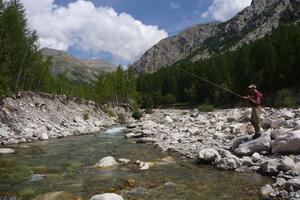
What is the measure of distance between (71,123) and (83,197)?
1192 inches

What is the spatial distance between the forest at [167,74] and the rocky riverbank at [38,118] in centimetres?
198

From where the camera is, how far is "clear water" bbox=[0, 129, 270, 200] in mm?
13031

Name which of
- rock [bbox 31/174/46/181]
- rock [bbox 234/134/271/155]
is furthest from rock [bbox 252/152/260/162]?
rock [bbox 31/174/46/181]

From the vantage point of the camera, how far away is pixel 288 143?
54.4 feet

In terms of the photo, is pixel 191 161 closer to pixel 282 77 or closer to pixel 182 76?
pixel 282 77

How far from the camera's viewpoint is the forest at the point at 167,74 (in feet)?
158

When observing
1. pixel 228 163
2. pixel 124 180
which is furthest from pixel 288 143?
pixel 124 180

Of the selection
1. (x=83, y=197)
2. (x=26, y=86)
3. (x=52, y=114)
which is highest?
(x=26, y=86)

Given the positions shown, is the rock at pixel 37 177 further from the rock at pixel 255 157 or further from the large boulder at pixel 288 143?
the large boulder at pixel 288 143

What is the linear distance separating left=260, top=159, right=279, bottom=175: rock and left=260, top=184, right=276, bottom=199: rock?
7.61 feet

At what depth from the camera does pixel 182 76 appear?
428 feet

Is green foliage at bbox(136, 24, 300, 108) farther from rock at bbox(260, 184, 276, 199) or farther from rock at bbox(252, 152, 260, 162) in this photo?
rock at bbox(260, 184, 276, 199)

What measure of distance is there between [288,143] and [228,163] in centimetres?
304

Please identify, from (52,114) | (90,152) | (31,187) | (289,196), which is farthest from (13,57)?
(289,196)
